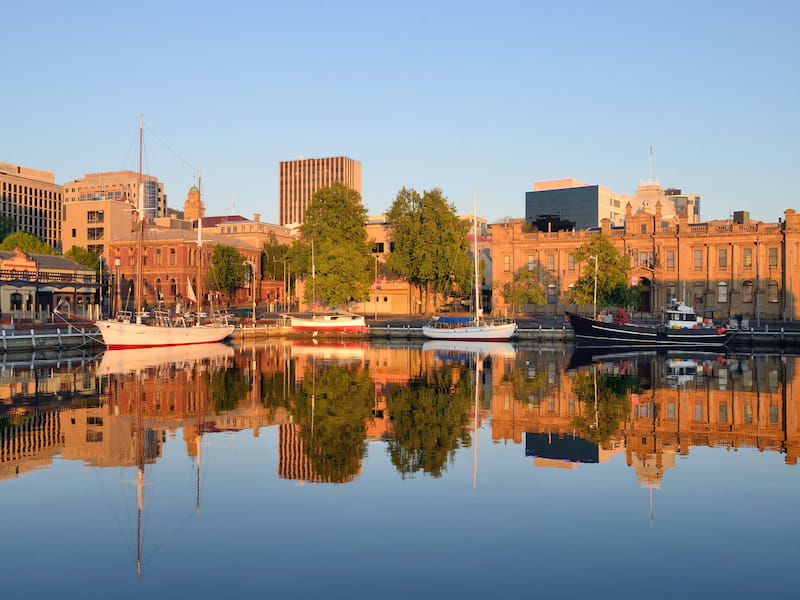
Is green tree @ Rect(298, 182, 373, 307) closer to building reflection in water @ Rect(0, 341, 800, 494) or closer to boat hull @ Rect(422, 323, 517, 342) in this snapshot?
boat hull @ Rect(422, 323, 517, 342)

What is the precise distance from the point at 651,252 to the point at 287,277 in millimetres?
59128

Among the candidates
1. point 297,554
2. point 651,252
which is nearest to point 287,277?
point 651,252

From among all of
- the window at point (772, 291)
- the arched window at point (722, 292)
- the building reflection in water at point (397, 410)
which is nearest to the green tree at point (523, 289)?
the arched window at point (722, 292)

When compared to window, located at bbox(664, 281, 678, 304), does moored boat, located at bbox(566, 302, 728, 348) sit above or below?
below

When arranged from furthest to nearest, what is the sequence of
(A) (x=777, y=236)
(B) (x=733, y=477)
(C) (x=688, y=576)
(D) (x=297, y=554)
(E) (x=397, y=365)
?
(A) (x=777, y=236) → (E) (x=397, y=365) → (B) (x=733, y=477) → (D) (x=297, y=554) → (C) (x=688, y=576)

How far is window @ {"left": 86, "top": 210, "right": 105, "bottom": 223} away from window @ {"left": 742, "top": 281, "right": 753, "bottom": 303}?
388 ft

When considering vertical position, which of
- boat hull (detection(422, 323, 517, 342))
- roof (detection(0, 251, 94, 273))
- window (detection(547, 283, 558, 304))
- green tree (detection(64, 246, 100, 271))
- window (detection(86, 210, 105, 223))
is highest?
window (detection(86, 210, 105, 223))

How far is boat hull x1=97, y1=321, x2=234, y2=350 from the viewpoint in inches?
2734

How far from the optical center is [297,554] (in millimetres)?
14211

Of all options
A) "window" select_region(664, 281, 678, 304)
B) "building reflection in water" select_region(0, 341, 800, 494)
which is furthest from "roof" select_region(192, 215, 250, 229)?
"building reflection in water" select_region(0, 341, 800, 494)

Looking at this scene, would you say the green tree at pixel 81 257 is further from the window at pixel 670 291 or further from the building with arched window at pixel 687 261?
the window at pixel 670 291

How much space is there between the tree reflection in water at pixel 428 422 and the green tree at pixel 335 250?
179 feet

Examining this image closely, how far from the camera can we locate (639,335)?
7419 centimetres

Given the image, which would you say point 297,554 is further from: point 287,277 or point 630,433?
point 287,277
